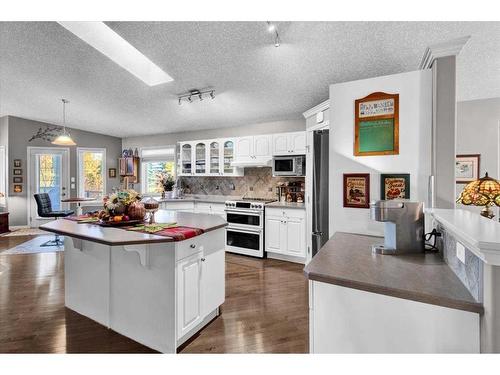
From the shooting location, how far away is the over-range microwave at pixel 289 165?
4.04 metres

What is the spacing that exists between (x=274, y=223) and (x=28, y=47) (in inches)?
156

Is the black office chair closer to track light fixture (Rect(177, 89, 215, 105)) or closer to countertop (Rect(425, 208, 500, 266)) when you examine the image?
track light fixture (Rect(177, 89, 215, 105))

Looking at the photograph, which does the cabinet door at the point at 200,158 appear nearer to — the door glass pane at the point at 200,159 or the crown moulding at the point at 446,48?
the door glass pane at the point at 200,159

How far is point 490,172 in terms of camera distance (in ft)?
11.5

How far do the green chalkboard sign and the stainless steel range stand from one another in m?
2.29

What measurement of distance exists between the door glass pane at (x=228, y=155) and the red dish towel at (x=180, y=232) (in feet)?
9.90

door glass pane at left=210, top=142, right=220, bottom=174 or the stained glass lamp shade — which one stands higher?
door glass pane at left=210, top=142, right=220, bottom=174

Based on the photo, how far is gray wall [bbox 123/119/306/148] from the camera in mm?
4615

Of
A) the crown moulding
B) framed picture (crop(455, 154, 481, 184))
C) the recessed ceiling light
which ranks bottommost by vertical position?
framed picture (crop(455, 154, 481, 184))

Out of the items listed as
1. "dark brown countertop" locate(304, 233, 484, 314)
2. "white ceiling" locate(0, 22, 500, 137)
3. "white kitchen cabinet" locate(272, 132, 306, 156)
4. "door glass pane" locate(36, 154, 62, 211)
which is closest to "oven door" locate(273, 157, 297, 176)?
"white kitchen cabinet" locate(272, 132, 306, 156)

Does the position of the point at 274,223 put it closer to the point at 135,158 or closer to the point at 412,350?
the point at 412,350

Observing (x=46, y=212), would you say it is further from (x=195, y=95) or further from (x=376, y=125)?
(x=376, y=125)
